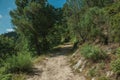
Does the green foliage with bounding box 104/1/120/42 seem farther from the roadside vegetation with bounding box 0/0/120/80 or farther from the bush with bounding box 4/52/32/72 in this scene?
the bush with bounding box 4/52/32/72

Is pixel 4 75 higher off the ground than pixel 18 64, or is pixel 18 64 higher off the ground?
pixel 18 64

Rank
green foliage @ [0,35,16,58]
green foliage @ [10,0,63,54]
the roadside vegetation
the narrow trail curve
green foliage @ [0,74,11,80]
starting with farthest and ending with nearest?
green foliage @ [0,35,16,58] → green foliage @ [10,0,63,54] → the roadside vegetation → the narrow trail curve → green foliage @ [0,74,11,80]

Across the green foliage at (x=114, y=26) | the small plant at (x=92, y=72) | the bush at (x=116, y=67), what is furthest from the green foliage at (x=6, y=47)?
the bush at (x=116, y=67)

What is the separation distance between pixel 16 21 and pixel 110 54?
15649 mm

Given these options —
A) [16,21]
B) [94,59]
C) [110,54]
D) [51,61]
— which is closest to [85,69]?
[94,59]

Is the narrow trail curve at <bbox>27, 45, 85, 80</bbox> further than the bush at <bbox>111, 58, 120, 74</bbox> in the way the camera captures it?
Yes

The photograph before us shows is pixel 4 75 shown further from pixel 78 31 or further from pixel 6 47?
pixel 6 47

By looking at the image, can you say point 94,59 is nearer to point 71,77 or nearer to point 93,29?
point 71,77

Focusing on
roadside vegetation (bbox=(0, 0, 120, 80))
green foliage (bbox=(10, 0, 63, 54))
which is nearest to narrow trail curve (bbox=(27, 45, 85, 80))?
roadside vegetation (bbox=(0, 0, 120, 80))

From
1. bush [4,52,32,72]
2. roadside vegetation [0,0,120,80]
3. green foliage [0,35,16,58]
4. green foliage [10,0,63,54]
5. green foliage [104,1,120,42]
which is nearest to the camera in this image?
roadside vegetation [0,0,120,80]

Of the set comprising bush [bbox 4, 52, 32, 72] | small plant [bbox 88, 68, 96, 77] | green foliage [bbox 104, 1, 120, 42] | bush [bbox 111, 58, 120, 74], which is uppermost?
green foliage [bbox 104, 1, 120, 42]

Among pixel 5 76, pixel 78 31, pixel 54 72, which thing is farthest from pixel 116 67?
pixel 78 31

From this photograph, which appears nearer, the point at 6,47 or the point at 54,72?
the point at 54,72

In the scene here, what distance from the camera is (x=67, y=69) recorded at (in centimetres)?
1628
